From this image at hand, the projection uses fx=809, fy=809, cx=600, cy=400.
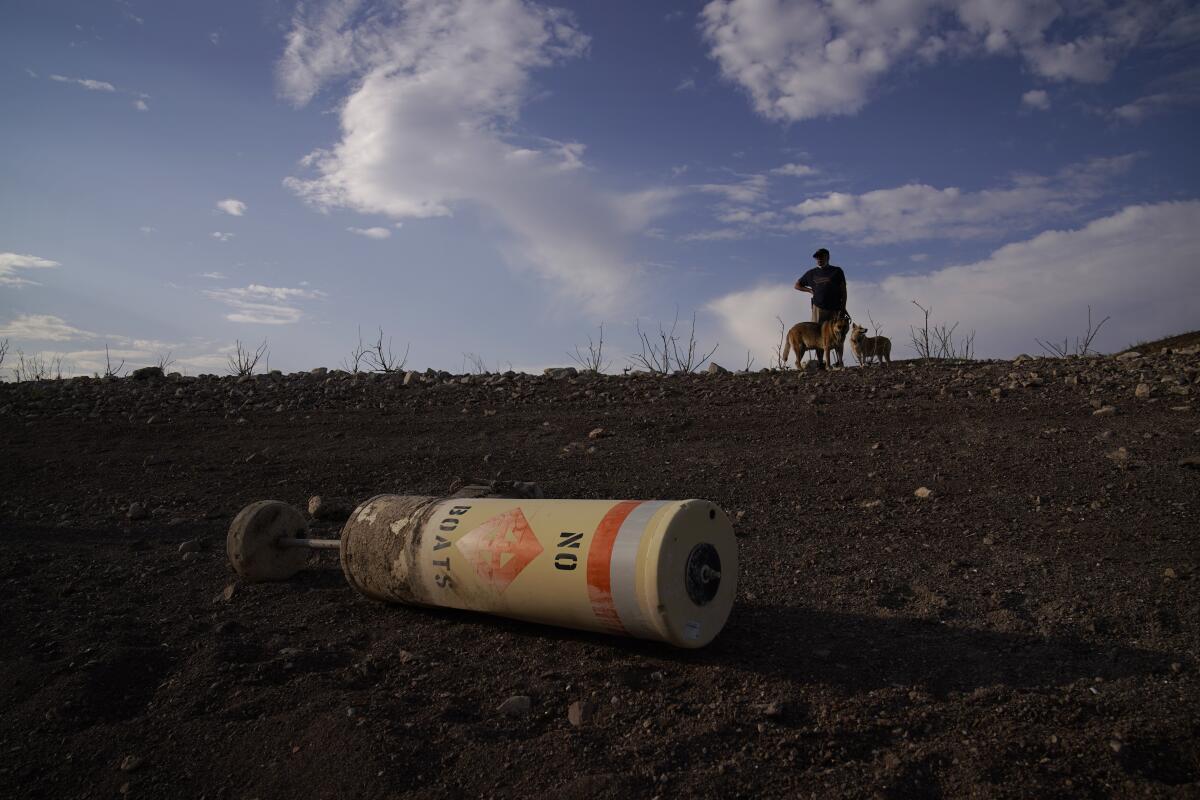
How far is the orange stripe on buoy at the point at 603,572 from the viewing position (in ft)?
9.95

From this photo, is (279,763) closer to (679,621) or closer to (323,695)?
(323,695)

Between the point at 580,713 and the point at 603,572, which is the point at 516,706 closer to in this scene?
the point at 580,713

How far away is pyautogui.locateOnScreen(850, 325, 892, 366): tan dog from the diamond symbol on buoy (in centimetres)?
957

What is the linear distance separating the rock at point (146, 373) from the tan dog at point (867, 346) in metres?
9.62

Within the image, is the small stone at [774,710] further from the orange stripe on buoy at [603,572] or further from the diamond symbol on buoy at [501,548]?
the diamond symbol on buoy at [501,548]

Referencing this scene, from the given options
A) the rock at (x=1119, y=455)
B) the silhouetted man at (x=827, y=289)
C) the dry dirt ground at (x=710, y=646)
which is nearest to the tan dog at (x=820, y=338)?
the silhouetted man at (x=827, y=289)

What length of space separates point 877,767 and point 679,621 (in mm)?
816

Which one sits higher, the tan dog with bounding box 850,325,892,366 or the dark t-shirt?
the dark t-shirt

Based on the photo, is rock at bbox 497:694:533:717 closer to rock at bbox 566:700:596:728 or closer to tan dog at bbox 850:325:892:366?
rock at bbox 566:700:596:728

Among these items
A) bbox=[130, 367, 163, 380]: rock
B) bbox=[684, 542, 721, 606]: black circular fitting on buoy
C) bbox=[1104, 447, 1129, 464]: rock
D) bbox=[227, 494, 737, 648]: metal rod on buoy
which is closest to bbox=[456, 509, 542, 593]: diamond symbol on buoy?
bbox=[227, 494, 737, 648]: metal rod on buoy

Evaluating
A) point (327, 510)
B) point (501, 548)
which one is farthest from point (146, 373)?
point (501, 548)

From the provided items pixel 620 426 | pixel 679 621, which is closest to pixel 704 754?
pixel 679 621

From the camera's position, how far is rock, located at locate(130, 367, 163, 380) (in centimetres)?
1017

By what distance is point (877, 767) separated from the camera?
2.48 m
